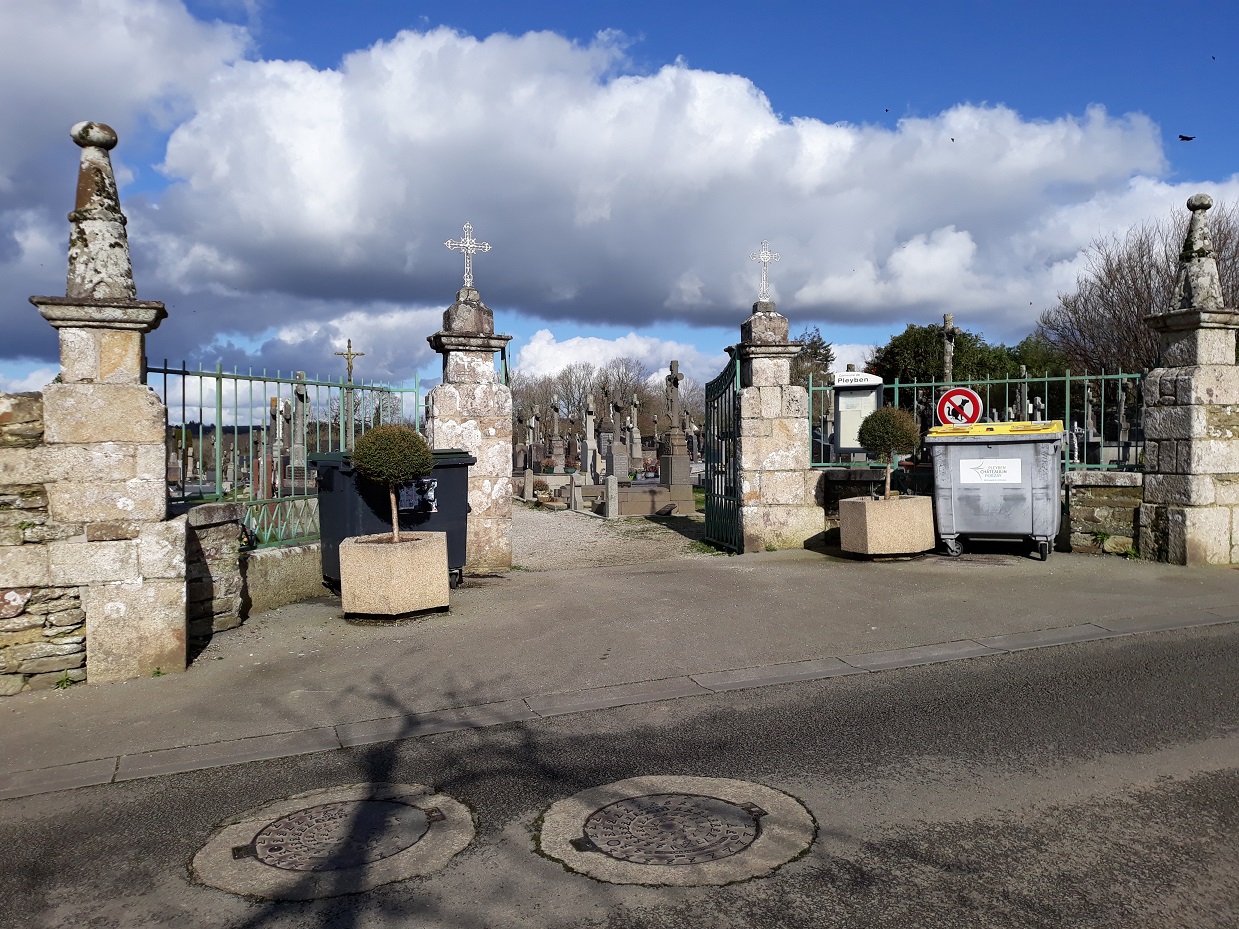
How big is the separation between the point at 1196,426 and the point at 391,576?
788cm

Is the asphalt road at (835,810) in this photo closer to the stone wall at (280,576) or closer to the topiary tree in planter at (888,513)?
the stone wall at (280,576)

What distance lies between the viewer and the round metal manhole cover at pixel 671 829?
3.34 meters

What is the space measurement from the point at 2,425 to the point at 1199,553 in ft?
33.6

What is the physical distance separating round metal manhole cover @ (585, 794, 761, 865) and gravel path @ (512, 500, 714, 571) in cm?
617

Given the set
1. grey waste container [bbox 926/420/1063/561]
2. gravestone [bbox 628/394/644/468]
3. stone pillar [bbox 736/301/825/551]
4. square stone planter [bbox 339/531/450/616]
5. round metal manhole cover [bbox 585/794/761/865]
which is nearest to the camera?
round metal manhole cover [bbox 585/794/761/865]

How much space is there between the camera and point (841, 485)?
1091 centimetres

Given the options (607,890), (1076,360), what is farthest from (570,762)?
(1076,360)

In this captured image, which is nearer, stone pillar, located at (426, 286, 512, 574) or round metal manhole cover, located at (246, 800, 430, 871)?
round metal manhole cover, located at (246, 800, 430, 871)

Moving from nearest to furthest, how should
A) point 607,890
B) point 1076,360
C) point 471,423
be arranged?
point 607,890 → point 471,423 → point 1076,360

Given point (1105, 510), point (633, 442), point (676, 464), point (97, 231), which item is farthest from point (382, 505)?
point (633, 442)

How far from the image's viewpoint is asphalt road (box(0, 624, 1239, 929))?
9.77 feet

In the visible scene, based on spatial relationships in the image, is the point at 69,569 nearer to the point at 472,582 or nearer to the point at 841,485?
the point at 472,582

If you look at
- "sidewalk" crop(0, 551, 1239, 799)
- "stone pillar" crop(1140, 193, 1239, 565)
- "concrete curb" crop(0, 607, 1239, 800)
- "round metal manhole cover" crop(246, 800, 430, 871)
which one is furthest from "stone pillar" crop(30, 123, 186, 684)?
"stone pillar" crop(1140, 193, 1239, 565)

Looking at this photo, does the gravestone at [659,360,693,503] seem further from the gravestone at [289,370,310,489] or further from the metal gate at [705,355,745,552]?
the gravestone at [289,370,310,489]
